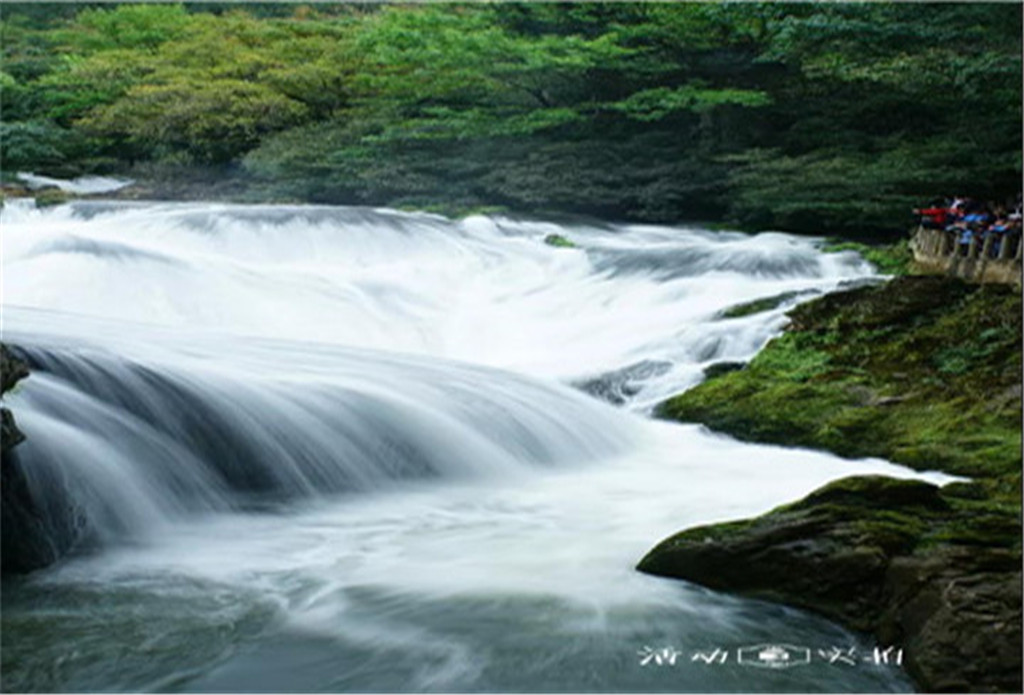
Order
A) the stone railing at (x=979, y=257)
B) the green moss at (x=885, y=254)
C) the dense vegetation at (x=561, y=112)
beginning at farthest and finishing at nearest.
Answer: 1. the dense vegetation at (x=561, y=112)
2. the green moss at (x=885, y=254)
3. the stone railing at (x=979, y=257)

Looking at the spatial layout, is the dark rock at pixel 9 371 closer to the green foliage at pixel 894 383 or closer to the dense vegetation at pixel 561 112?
the green foliage at pixel 894 383

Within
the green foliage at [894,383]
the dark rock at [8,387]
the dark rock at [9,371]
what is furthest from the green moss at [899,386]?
the dark rock at [9,371]

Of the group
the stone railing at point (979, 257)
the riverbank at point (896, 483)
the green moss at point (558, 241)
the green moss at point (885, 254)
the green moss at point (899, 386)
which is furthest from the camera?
the green moss at point (558, 241)

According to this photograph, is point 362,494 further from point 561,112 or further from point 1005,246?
point 561,112

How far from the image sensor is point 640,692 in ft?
9.43

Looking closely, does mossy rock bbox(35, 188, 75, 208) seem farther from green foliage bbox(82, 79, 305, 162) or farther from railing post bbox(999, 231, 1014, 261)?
railing post bbox(999, 231, 1014, 261)

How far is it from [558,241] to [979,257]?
5.45 metres

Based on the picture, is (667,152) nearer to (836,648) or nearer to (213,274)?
(213,274)

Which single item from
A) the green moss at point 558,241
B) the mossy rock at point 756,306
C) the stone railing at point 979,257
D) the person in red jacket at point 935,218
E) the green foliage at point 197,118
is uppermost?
the green foliage at point 197,118

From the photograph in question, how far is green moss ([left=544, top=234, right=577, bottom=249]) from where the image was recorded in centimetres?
1264

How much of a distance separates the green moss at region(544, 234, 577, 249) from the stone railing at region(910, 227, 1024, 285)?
396cm

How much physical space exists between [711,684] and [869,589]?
60 cm

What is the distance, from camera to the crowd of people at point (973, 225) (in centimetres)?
802

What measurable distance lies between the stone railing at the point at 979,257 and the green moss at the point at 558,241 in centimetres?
396
